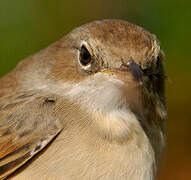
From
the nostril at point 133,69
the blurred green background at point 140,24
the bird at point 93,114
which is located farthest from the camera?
the blurred green background at point 140,24

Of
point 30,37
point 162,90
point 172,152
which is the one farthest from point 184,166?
point 30,37

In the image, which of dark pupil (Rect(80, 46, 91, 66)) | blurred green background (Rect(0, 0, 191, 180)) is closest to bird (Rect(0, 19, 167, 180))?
dark pupil (Rect(80, 46, 91, 66))

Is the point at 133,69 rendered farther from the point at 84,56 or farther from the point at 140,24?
the point at 140,24

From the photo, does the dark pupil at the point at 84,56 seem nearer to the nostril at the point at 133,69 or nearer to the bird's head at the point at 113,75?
the bird's head at the point at 113,75

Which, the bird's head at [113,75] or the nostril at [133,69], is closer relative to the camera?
the nostril at [133,69]

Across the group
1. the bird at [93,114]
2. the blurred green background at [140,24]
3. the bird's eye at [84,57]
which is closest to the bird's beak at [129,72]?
the bird at [93,114]
